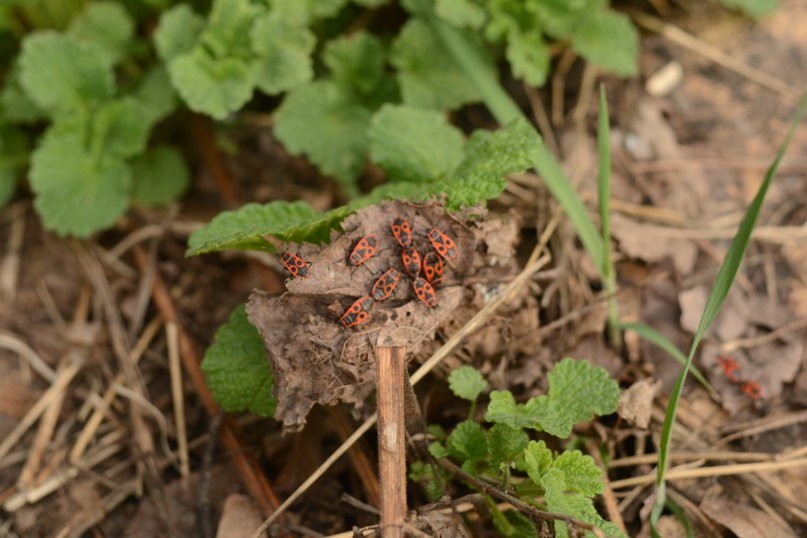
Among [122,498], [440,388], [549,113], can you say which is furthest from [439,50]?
[122,498]

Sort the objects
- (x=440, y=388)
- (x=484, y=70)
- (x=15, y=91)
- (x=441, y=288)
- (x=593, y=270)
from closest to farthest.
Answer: (x=441, y=288) < (x=440, y=388) < (x=593, y=270) < (x=484, y=70) < (x=15, y=91)

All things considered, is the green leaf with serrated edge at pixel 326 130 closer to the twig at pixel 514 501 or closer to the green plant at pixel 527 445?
the green plant at pixel 527 445

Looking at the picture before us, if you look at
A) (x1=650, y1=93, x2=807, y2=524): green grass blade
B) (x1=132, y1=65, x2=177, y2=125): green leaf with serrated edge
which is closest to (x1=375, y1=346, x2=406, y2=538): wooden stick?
(x1=650, y1=93, x2=807, y2=524): green grass blade

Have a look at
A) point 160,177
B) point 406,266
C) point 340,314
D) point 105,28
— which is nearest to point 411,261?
point 406,266

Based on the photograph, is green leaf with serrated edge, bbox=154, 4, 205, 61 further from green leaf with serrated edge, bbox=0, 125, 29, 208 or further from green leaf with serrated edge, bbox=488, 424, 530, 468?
green leaf with serrated edge, bbox=488, 424, 530, 468

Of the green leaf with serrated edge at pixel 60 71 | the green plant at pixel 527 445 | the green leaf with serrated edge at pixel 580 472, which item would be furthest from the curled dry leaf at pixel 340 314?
the green leaf with serrated edge at pixel 60 71

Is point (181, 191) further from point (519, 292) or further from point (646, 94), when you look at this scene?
point (646, 94)
